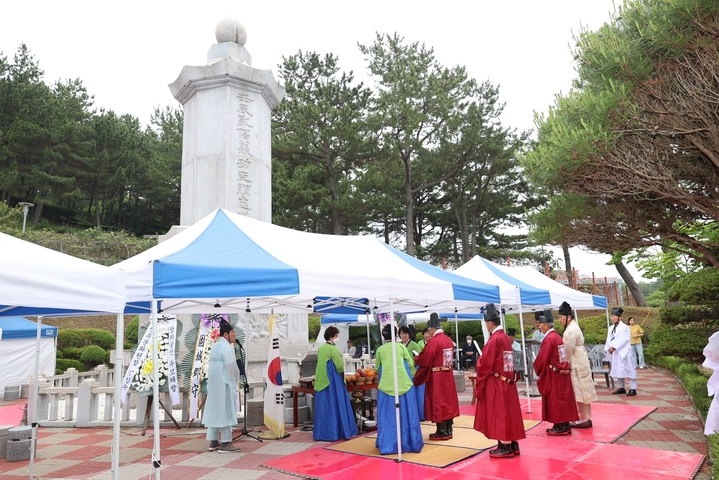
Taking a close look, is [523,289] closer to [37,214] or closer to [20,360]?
[20,360]

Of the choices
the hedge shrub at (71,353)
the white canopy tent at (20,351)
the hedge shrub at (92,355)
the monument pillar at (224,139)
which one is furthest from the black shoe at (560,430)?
the hedge shrub at (71,353)

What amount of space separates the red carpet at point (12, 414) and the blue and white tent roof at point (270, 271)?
18.9ft

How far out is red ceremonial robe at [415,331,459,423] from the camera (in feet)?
23.4

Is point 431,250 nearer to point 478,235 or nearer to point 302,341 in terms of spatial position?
point 478,235

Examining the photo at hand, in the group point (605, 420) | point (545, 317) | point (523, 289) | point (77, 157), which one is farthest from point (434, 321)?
point (77, 157)

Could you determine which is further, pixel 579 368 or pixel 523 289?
pixel 523 289

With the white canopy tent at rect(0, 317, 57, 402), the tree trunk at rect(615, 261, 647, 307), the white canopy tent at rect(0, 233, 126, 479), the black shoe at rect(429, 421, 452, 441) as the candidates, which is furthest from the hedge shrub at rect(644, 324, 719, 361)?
the tree trunk at rect(615, 261, 647, 307)

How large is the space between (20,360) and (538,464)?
15.6m

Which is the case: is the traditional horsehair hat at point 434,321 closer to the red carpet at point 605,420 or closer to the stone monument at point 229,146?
the red carpet at point 605,420

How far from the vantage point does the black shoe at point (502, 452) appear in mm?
6316

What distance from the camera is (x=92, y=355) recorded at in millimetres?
18234

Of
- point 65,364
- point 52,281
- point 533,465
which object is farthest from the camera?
point 65,364

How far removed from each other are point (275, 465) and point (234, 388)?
137 cm

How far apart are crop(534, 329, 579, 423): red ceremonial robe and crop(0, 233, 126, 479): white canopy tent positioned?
18.7 ft
